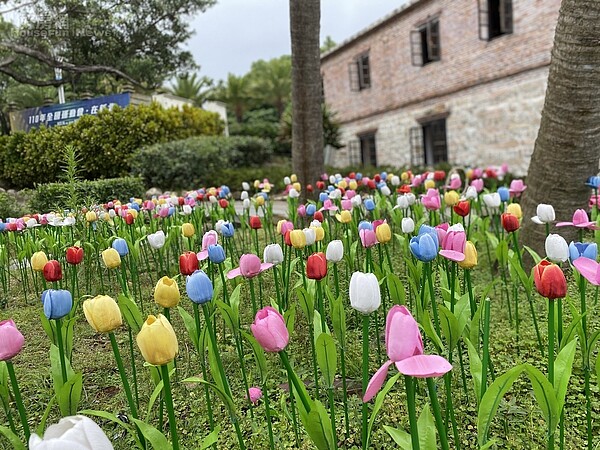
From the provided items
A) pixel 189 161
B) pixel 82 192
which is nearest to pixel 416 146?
pixel 189 161

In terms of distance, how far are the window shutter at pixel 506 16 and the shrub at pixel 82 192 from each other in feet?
28.9

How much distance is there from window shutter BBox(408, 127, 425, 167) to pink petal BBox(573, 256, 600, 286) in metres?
13.2

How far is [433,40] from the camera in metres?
13.0

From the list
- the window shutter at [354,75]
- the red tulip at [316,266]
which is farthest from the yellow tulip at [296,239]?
the window shutter at [354,75]

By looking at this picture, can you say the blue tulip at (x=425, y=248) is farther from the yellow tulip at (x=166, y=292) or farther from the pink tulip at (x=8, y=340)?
the pink tulip at (x=8, y=340)

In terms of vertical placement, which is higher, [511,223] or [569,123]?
[569,123]

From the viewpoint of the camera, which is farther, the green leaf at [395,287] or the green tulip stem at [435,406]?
the green leaf at [395,287]

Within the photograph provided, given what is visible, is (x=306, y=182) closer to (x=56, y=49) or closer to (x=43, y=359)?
(x=43, y=359)

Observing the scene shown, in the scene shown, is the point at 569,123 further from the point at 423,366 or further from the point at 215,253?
the point at 423,366

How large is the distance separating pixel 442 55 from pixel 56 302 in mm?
12974

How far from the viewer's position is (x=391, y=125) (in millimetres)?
15133

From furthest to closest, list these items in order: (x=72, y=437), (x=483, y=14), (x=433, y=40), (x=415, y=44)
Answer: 1. (x=415, y=44)
2. (x=433, y=40)
3. (x=483, y=14)
4. (x=72, y=437)

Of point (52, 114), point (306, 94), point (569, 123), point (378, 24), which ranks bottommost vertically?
point (569, 123)

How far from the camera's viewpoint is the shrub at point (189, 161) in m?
9.56
